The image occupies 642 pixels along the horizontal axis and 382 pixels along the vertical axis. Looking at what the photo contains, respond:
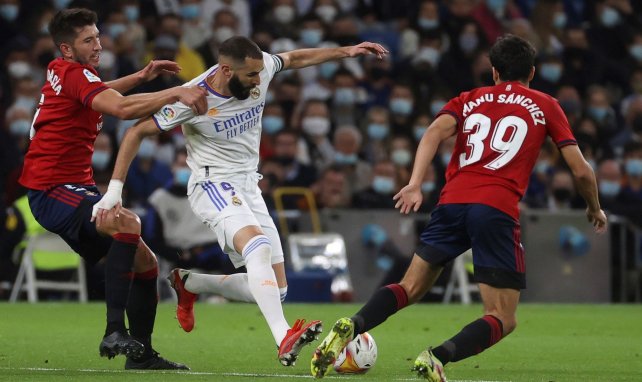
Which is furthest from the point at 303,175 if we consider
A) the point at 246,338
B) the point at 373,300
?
the point at 373,300

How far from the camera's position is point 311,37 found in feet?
62.6

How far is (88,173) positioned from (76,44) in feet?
2.61

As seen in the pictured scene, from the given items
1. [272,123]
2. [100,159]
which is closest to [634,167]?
[272,123]

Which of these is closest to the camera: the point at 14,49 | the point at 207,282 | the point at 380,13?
the point at 207,282

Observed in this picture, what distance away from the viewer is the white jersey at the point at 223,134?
880 centimetres

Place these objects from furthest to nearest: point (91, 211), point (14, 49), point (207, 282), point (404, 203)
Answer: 1. point (14, 49)
2. point (207, 282)
3. point (91, 211)
4. point (404, 203)

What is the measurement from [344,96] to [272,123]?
1280mm

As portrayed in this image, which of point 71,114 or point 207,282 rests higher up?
point 71,114

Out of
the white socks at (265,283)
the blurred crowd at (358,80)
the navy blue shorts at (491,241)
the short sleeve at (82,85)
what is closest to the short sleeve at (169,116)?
the short sleeve at (82,85)

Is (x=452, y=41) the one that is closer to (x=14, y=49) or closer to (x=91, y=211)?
(x=14, y=49)

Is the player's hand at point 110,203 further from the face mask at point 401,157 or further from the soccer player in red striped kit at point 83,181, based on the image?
the face mask at point 401,157

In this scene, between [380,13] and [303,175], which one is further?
[380,13]

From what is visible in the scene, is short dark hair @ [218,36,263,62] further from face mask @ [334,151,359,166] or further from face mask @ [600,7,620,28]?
face mask @ [600,7,620,28]

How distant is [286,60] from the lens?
925 centimetres
